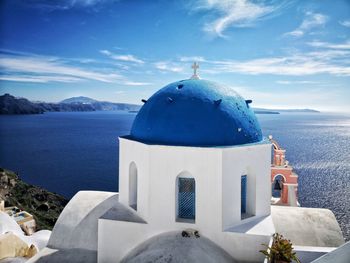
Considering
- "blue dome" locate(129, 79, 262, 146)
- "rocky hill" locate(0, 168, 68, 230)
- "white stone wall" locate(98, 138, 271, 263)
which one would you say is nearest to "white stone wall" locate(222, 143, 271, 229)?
"white stone wall" locate(98, 138, 271, 263)

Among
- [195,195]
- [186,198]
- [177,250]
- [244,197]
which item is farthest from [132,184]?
[244,197]

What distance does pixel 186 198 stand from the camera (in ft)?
20.7

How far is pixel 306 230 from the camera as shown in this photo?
678 cm

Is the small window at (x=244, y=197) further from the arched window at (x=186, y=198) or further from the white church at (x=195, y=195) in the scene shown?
the arched window at (x=186, y=198)

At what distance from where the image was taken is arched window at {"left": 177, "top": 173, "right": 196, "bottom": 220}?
6.26 meters

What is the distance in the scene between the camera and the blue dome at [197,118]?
20.2 ft

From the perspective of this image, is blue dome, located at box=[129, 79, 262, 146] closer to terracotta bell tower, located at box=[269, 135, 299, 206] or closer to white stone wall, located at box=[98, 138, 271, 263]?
white stone wall, located at box=[98, 138, 271, 263]

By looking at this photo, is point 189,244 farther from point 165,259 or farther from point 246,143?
point 246,143

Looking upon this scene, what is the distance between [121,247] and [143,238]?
1.68 ft

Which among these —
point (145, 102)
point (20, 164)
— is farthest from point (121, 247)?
point (20, 164)

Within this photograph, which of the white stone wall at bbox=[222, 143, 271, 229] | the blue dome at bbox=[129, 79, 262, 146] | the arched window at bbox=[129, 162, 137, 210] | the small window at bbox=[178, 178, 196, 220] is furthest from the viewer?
the arched window at bbox=[129, 162, 137, 210]

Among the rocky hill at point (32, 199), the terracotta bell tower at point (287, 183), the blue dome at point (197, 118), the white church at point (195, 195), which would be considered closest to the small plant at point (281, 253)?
the white church at point (195, 195)

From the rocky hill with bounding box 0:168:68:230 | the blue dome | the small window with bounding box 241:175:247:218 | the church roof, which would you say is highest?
the blue dome

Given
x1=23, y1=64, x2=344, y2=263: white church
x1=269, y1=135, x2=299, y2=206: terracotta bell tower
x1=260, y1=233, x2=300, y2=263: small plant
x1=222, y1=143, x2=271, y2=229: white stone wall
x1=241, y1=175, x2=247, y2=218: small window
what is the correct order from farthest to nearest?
x1=269, y1=135, x2=299, y2=206: terracotta bell tower < x1=241, y1=175, x2=247, y2=218: small window < x1=222, y1=143, x2=271, y2=229: white stone wall < x1=23, y1=64, x2=344, y2=263: white church < x1=260, y1=233, x2=300, y2=263: small plant
